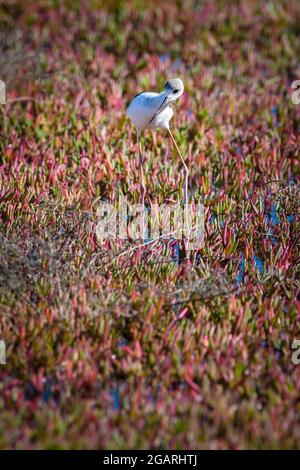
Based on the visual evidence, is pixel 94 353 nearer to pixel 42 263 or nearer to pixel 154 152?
pixel 42 263

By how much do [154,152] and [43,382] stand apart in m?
3.08

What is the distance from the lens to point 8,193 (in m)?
5.62

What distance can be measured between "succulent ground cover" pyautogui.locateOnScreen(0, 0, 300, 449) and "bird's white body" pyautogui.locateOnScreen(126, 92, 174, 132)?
0.53m

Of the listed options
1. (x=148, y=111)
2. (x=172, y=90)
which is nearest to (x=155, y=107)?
(x=148, y=111)

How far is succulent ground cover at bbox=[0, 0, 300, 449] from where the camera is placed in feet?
12.3

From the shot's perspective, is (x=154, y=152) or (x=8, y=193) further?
(x=154, y=152)

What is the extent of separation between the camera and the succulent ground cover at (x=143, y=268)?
3736mm

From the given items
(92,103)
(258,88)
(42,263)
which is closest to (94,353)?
(42,263)

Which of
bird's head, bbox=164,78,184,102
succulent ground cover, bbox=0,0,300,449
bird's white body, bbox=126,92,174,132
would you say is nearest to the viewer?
succulent ground cover, bbox=0,0,300,449

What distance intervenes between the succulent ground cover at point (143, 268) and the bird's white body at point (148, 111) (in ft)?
1.73

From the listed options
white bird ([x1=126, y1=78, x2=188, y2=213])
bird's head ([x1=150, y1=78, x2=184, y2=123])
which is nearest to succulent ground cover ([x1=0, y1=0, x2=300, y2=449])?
white bird ([x1=126, y1=78, x2=188, y2=213])

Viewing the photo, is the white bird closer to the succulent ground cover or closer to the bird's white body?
the bird's white body

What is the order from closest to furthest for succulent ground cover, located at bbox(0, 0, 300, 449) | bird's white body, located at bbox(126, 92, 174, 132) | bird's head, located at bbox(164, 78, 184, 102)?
succulent ground cover, located at bbox(0, 0, 300, 449)
bird's head, located at bbox(164, 78, 184, 102)
bird's white body, located at bbox(126, 92, 174, 132)
